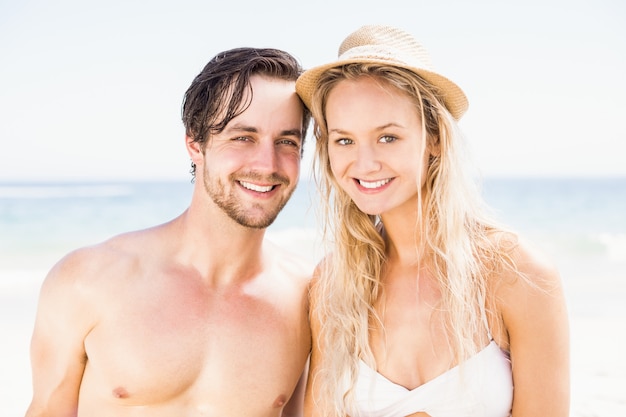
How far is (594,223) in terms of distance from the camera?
18.3 metres

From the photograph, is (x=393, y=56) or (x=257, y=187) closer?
(x=393, y=56)

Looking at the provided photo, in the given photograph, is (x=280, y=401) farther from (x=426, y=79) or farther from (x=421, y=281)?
(x=426, y=79)

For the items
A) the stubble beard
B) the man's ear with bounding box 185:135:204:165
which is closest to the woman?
the stubble beard

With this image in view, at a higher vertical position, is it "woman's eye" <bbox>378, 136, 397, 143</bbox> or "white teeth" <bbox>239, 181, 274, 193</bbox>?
"woman's eye" <bbox>378, 136, 397, 143</bbox>

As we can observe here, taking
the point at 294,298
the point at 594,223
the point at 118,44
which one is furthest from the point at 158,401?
the point at 118,44

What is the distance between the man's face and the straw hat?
231 mm

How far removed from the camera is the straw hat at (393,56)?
2.69m

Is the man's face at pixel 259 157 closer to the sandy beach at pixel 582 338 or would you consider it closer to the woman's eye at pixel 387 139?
the woman's eye at pixel 387 139

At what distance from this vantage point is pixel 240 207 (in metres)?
3.12

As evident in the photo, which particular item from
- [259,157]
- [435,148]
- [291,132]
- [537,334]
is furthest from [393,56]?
[537,334]

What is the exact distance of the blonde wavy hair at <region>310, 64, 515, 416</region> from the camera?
9.03 feet

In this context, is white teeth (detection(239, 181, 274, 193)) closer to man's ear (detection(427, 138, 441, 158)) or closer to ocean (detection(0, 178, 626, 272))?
man's ear (detection(427, 138, 441, 158))

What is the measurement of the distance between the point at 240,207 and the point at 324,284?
0.53m

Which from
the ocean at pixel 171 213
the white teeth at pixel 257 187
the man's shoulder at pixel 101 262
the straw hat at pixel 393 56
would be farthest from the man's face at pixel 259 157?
the ocean at pixel 171 213
